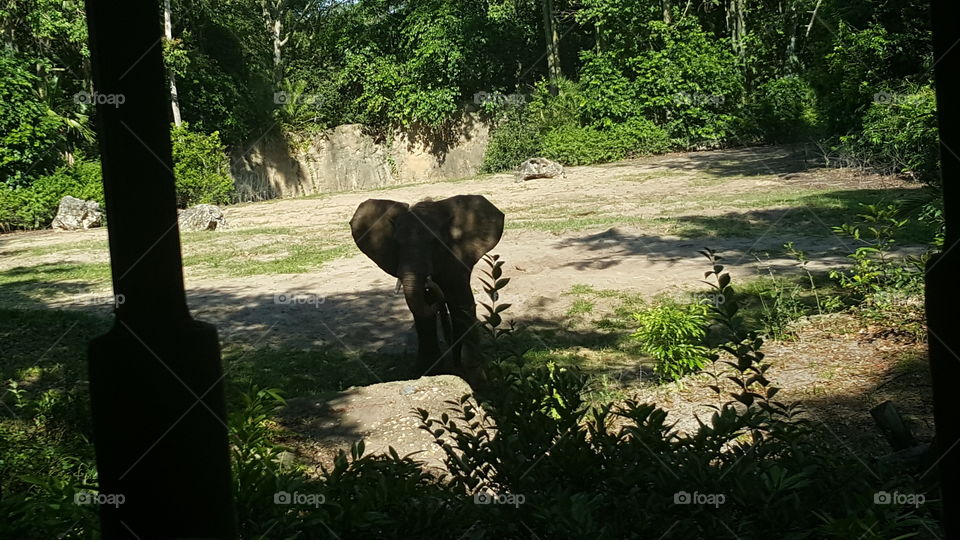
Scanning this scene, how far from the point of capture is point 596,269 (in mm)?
12055

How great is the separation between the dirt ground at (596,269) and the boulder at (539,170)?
1.74 ft

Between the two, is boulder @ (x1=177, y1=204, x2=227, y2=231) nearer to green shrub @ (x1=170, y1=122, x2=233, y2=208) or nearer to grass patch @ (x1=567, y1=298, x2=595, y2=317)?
green shrub @ (x1=170, y1=122, x2=233, y2=208)

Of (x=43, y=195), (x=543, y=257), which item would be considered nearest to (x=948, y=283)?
(x=543, y=257)

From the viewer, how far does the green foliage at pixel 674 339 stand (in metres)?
6.38

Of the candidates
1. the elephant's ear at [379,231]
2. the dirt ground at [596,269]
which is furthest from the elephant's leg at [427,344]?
the dirt ground at [596,269]

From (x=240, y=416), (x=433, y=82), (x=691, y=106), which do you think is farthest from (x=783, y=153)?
(x=240, y=416)

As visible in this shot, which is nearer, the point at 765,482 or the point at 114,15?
the point at 114,15

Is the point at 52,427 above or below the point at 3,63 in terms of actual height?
below

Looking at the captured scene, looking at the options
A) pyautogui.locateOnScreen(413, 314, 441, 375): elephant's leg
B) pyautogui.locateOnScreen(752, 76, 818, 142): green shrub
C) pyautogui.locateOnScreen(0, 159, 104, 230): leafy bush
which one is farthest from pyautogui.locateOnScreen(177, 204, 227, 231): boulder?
pyautogui.locateOnScreen(752, 76, 818, 142): green shrub

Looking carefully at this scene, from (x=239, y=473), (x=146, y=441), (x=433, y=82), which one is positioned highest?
(x=433, y=82)

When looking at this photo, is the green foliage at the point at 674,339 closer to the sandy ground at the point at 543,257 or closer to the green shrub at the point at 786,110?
the sandy ground at the point at 543,257

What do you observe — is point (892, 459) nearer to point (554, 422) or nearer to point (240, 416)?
point (554, 422)

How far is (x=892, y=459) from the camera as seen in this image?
3395 mm

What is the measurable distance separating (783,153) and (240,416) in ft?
74.6
